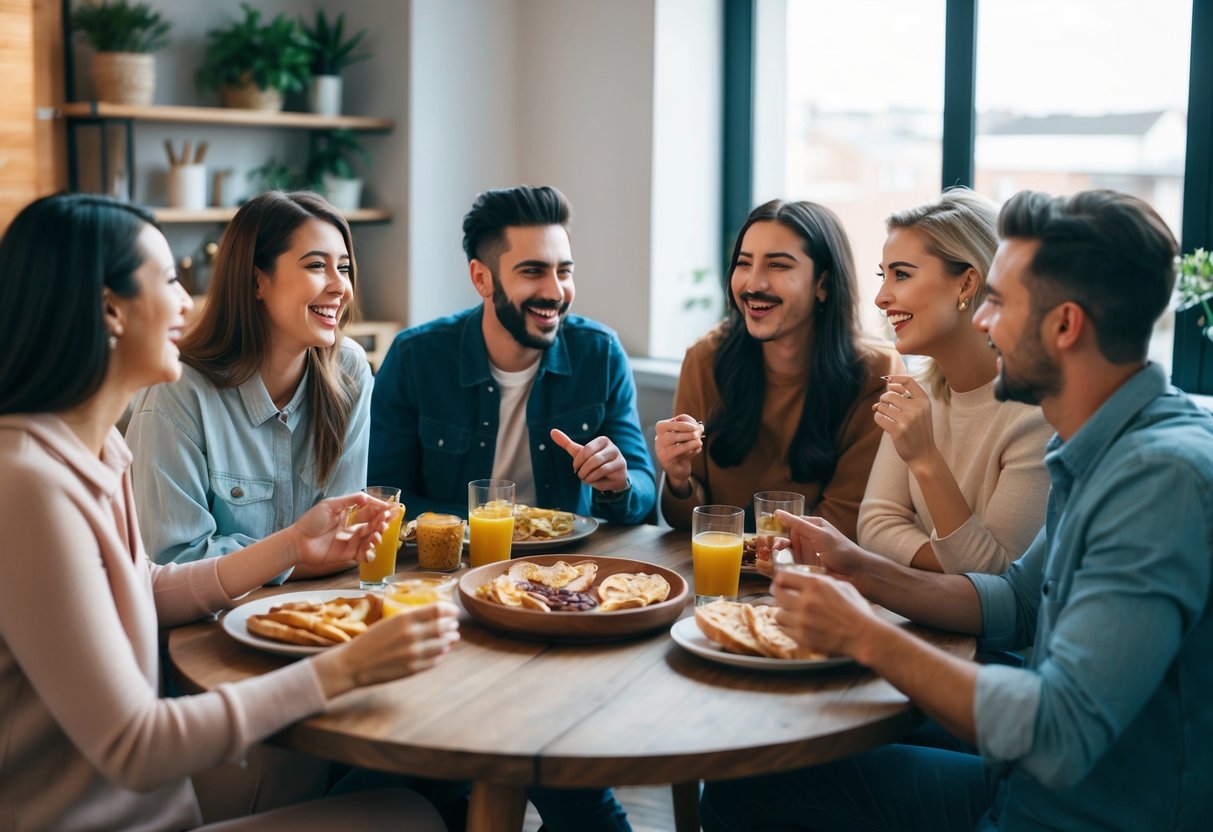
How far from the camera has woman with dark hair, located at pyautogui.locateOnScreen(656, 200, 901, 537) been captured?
2.50 meters

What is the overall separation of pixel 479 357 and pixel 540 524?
662 mm

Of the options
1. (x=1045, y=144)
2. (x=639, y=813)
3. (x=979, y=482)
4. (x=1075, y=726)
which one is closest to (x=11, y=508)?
(x=1075, y=726)

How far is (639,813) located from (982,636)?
1334mm

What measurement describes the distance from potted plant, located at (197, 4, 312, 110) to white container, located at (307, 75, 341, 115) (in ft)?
0.39

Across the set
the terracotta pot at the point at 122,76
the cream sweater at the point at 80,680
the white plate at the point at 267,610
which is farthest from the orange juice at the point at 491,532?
the terracotta pot at the point at 122,76

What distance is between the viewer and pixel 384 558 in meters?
1.92

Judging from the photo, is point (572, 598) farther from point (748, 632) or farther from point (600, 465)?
point (600, 465)

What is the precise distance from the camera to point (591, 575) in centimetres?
194

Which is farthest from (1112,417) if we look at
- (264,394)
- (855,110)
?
(855,110)

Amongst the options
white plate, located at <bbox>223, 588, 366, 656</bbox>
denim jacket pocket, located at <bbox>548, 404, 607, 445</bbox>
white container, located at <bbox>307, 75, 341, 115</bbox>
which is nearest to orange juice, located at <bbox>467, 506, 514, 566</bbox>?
white plate, located at <bbox>223, 588, 366, 656</bbox>

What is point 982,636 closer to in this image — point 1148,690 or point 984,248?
point 1148,690

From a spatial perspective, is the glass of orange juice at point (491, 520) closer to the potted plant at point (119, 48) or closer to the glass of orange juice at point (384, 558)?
the glass of orange juice at point (384, 558)

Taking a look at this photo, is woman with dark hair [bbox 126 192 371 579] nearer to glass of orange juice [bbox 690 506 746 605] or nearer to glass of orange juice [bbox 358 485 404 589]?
glass of orange juice [bbox 358 485 404 589]

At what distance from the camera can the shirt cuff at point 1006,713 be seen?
1.33 m
